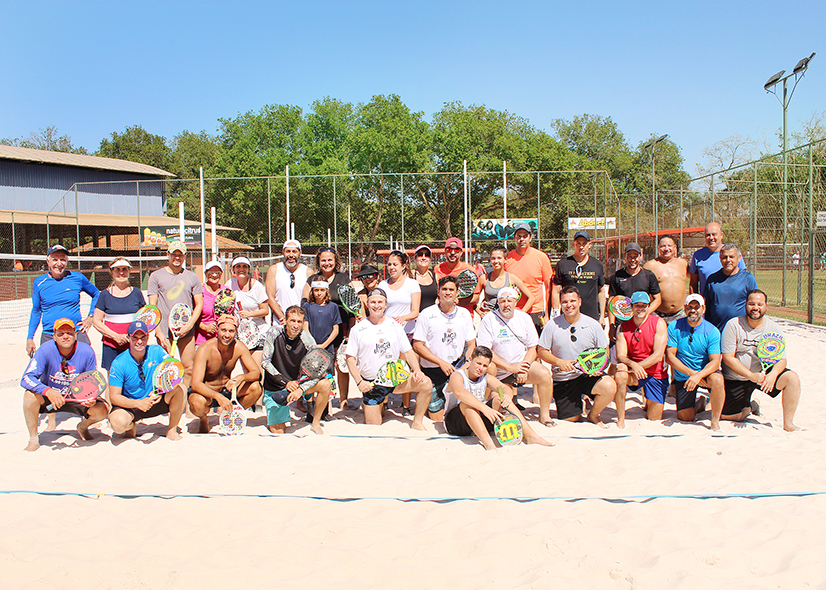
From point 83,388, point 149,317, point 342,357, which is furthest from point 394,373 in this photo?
Result: point 83,388

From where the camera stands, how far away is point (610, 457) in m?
4.32

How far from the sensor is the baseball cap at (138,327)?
476 centimetres

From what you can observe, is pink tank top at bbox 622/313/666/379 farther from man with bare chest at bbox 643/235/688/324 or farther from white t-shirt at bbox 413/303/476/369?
white t-shirt at bbox 413/303/476/369

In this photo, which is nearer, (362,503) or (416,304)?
(362,503)

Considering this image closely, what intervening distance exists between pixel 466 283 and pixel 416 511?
2972 millimetres

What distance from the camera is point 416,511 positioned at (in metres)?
3.43

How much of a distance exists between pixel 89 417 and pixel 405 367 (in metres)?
2.63

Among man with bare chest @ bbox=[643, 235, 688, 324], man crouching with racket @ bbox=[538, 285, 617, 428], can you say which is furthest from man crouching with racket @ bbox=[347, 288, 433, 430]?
man with bare chest @ bbox=[643, 235, 688, 324]

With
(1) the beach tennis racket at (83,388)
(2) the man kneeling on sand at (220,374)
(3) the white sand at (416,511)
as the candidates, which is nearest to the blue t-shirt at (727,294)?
(3) the white sand at (416,511)

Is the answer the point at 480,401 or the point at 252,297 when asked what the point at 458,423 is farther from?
the point at 252,297

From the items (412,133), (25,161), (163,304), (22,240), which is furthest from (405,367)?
(25,161)

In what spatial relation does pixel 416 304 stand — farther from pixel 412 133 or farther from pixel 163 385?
pixel 412 133

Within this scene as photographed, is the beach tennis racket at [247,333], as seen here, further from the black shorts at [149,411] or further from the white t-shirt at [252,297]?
the black shorts at [149,411]

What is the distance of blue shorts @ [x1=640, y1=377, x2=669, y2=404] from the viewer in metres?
5.32
